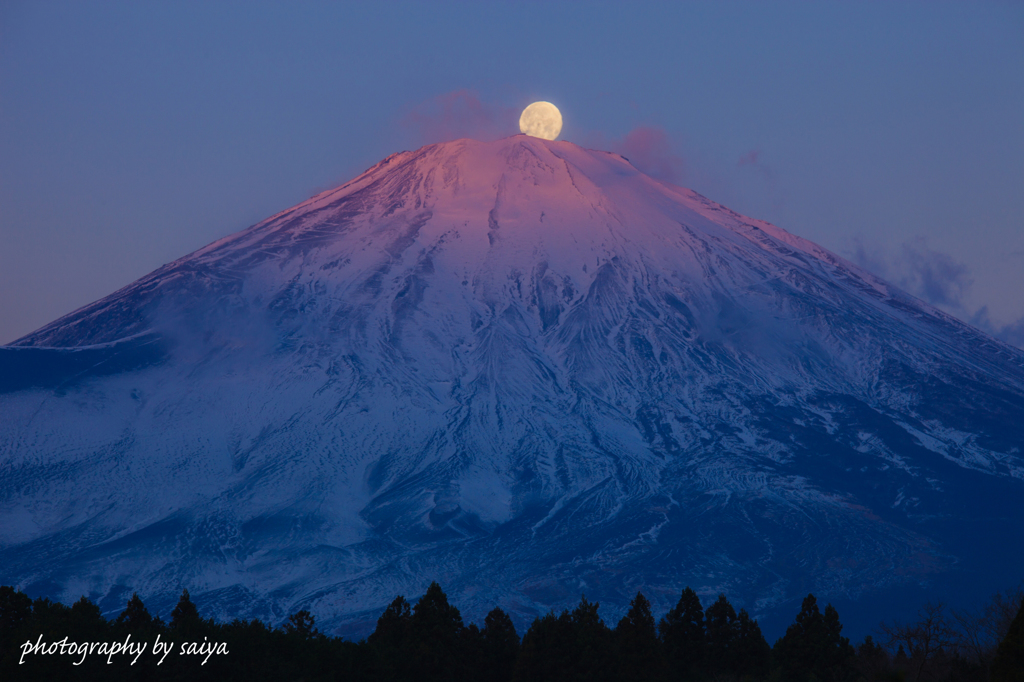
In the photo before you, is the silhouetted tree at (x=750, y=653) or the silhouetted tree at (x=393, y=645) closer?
the silhouetted tree at (x=393, y=645)

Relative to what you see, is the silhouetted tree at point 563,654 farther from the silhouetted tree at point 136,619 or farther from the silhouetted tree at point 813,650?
the silhouetted tree at point 136,619

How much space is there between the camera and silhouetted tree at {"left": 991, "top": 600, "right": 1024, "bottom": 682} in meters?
19.9

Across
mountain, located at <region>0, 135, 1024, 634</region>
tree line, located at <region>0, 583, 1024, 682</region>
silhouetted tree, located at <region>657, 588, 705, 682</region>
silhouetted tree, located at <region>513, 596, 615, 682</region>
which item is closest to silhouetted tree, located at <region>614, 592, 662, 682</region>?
tree line, located at <region>0, 583, 1024, 682</region>

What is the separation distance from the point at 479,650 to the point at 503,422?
67055mm

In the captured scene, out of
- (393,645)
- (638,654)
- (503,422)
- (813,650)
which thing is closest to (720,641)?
(813,650)

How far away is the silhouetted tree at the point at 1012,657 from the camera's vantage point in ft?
65.2

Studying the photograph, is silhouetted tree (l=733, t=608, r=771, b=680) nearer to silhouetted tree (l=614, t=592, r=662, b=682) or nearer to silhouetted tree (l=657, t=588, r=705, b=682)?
silhouetted tree (l=657, t=588, r=705, b=682)

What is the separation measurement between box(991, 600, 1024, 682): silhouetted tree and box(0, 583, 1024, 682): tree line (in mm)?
9224

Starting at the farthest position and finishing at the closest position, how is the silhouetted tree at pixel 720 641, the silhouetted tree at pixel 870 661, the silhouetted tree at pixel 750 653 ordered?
1. the silhouetted tree at pixel 720 641
2. the silhouetted tree at pixel 750 653
3. the silhouetted tree at pixel 870 661

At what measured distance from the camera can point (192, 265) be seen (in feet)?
433

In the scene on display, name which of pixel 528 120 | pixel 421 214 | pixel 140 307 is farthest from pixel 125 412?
pixel 528 120

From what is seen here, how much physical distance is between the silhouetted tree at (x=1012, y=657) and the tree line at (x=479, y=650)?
9.22 m

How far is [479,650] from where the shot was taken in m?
38.8

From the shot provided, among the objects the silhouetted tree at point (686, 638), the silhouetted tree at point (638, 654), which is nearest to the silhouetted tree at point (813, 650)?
the silhouetted tree at point (686, 638)
